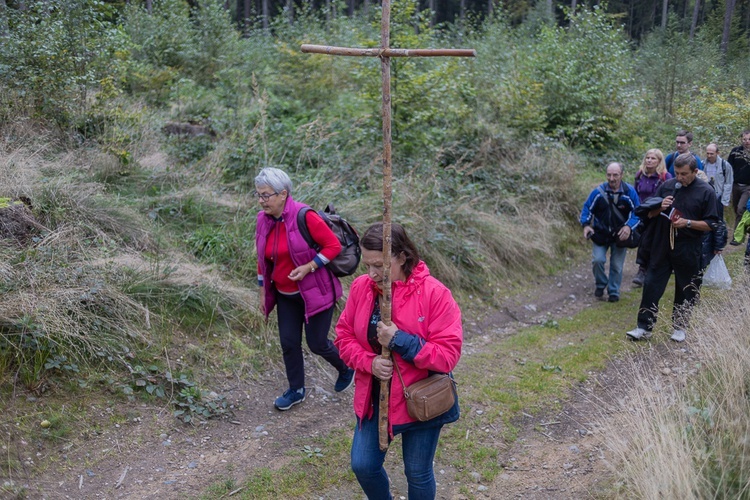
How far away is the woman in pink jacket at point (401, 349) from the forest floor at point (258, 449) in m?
1.23

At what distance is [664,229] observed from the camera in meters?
6.48

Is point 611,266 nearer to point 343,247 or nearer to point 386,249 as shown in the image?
point 343,247

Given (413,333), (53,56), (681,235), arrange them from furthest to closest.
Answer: (53,56) → (681,235) → (413,333)

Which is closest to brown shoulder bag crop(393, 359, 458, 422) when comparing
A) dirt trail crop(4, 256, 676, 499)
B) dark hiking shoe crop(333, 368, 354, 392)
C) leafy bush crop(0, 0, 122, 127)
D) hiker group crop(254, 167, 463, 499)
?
hiker group crop(254, 167, 463, 499)

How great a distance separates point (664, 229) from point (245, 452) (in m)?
4.66

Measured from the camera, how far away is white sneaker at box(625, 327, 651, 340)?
6875mm

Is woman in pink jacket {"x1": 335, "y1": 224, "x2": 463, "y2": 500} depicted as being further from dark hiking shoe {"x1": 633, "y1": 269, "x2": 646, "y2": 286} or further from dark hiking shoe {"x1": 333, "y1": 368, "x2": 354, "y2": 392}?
dark hiking shoe {"x1": 633, "y1": 269, "x2": 646, "y2": 286}

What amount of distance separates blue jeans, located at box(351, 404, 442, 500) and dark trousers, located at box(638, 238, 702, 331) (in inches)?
161

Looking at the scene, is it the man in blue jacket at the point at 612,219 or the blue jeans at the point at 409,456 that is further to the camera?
the man in blue jacket at the point at 612,219

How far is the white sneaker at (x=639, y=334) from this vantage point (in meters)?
6.88

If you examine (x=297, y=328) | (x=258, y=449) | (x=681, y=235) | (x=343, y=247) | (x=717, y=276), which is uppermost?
(x=343, y=247)

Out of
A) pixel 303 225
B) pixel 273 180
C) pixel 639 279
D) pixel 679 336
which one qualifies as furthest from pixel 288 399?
pixel 639 279

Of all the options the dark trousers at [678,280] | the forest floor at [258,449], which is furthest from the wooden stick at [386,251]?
the dark trousers at [678,280]

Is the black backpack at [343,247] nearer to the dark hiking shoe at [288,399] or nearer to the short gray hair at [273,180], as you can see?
the short gray hair at [273,180]
